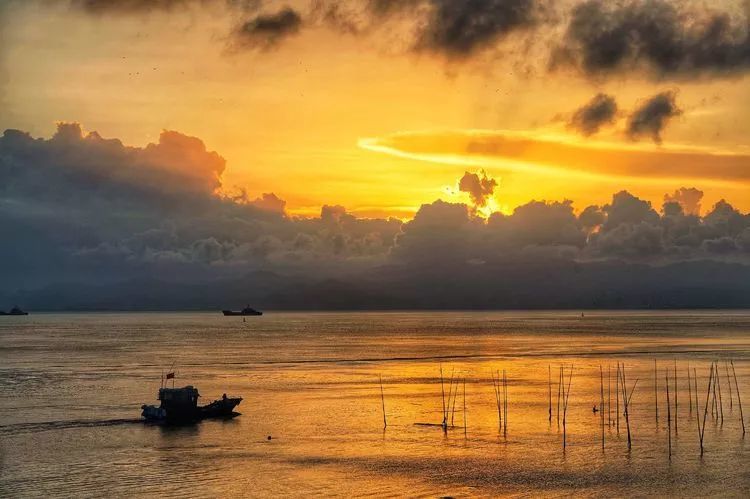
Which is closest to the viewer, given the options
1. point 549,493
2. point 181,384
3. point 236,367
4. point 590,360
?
point 549,493

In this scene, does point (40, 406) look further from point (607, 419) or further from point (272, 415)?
point (607, 419)

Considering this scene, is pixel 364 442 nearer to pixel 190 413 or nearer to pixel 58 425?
pixel 190 413

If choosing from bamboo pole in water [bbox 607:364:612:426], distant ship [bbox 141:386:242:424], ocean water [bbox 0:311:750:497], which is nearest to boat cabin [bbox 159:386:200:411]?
distant ship [bbox 141:386:242:424]

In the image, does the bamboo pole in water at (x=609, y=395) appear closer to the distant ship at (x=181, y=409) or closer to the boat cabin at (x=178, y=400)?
the distant ship at (x=181, y=409)

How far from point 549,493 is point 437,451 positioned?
49.3 ft

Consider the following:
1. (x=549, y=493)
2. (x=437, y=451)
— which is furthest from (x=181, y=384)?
(x=549, y=493)

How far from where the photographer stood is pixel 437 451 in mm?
72500

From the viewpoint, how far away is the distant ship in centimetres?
8871

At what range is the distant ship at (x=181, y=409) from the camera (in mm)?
88713

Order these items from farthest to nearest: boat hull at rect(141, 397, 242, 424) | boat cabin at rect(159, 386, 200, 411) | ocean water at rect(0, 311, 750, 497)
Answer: boat cabin at rect(159, 386, 200, 411) < boat hull at rect(141, 397, 242, 424) < ocean water at rect(0, 311, 750, 497)

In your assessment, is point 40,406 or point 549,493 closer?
point 549,493

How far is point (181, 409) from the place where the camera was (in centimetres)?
8962

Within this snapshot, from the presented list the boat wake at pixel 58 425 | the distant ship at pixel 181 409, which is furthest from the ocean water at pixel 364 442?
the distant ship at pixel 181 409

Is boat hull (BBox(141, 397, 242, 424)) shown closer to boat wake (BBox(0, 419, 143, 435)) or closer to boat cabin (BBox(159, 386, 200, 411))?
boat cabin (BBox(159, 386, 200, 411))
